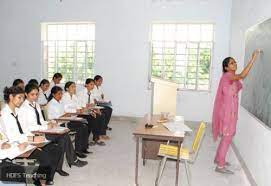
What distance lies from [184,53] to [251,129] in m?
3.27

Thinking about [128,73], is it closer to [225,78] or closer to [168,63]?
[168,63]

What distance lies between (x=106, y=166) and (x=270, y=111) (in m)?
2.32

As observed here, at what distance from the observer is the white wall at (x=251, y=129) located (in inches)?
119

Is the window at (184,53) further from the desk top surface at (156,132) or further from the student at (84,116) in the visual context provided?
the desk top surface at (156,132)

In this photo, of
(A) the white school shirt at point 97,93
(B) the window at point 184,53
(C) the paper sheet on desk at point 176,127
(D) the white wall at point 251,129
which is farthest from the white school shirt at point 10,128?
(B) the window at point 184,53

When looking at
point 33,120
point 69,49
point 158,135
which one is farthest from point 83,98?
point 158,135

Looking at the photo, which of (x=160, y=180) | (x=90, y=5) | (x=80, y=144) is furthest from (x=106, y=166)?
(x=90, y=5)

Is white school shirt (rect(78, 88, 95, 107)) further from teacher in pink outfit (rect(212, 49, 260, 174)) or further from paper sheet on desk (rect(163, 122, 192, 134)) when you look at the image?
teacher in pink outfit (rect(212, 49, 260, 174))

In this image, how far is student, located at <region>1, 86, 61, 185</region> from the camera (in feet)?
9.00

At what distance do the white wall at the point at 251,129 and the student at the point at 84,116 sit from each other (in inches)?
96.4

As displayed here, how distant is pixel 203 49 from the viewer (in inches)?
257

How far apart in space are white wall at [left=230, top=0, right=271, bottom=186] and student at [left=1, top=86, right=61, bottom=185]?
2.33 m

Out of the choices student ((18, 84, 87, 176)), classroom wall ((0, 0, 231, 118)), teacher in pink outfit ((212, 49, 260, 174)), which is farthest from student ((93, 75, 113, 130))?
teacher in pink outfit ((212, 49, 260, 174))

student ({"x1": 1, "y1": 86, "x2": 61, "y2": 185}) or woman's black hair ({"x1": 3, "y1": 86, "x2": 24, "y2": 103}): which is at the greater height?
woman's black hair ({"x1": 3, "y1": 86, "x2": 24, "y2": 103})
